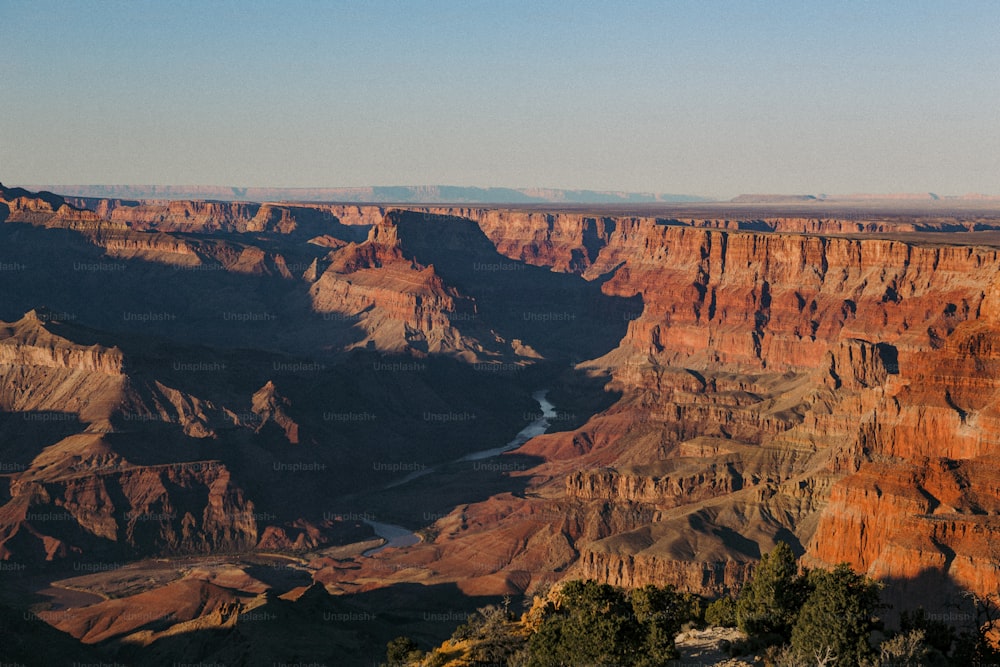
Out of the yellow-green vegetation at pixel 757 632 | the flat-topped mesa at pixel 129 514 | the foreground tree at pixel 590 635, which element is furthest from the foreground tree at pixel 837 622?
the flat-topped mesa at pixel 129 514

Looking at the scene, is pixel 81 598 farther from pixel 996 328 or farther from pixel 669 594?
pixel 996 328

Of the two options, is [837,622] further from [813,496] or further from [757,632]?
[813,496]

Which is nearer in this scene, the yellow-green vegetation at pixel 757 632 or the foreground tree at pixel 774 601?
the yellow-green vegetation at pixel 757 632

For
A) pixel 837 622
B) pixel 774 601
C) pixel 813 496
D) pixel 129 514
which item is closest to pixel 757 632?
pixel 774 601

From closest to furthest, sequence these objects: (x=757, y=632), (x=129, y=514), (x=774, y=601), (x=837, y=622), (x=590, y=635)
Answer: (x=837, y=622)
(x=590, y=635)
(x=757, y=632)
(x=774, y=601)
(x=129, y=514)

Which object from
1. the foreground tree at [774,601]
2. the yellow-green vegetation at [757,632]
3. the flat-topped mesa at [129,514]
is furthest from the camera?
the flat-topped mesa at [129,514]

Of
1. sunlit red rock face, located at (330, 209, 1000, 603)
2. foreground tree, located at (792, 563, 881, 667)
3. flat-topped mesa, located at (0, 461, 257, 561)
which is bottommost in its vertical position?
flat-topped mesa, located at (0, 461, 257, 561)

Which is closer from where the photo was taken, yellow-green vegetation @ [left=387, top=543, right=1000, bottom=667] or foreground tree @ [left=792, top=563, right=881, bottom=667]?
foreground tree @ [left=792, top=563, right=881, bottom=667]

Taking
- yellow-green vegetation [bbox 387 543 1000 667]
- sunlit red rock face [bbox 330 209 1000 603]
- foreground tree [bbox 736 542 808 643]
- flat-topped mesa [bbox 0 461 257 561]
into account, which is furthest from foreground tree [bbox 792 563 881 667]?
flat-topped mesa [bbox 0 461 257 561]

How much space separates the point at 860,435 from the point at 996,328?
16.5 meters

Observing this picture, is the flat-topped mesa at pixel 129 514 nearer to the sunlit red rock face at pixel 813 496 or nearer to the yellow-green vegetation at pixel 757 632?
the sunlit red rock face at pixel 813 496

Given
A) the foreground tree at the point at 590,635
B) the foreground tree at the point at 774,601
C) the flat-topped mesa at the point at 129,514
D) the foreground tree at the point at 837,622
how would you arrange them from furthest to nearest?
1. the flat-topped mesa at the point at 129,514
2. the foreground tree at the point at 774,601
3. the foreground tree at the point at 590,635
4. the foreground tree at the point at 837,622

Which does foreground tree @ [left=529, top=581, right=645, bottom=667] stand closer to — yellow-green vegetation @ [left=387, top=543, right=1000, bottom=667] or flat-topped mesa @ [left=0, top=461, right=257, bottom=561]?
yellow-green vegetation @ [left=387, top=543, right=1000, bottom=667]

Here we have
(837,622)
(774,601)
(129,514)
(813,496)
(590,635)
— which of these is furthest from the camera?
(129,514)
